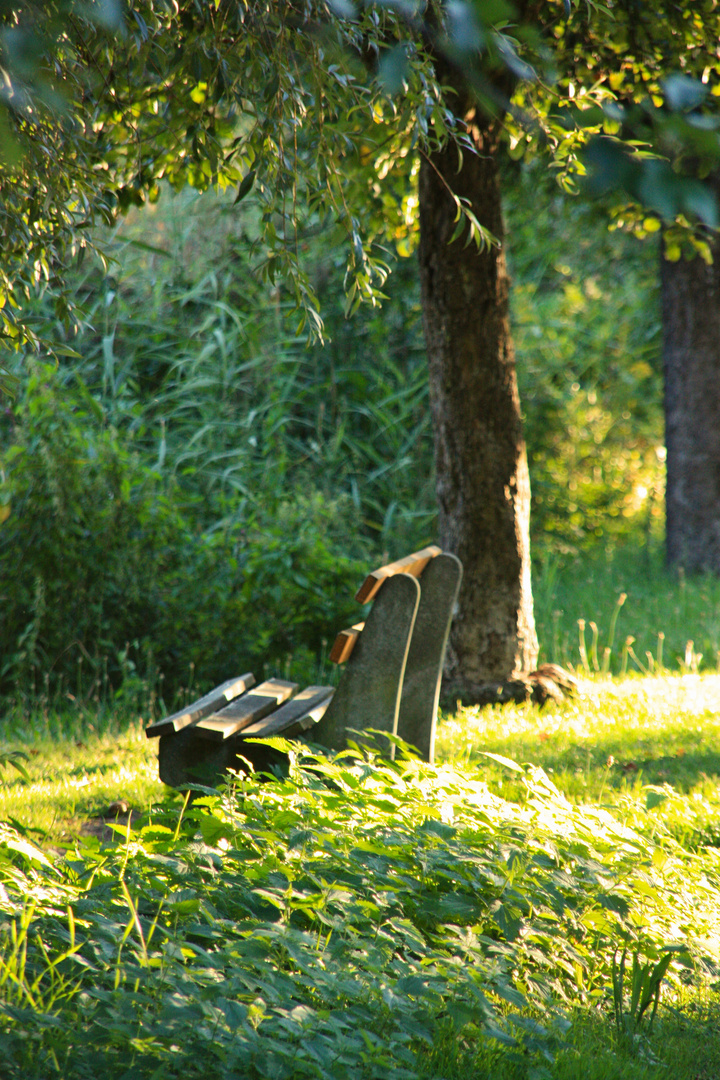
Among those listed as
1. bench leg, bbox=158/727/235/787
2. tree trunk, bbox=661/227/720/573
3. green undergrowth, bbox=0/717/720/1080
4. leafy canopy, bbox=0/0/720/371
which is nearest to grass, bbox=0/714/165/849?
bench leg, bbox=158/727/235/787

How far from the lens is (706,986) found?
2.44 m

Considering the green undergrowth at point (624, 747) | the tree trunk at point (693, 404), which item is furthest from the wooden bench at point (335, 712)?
the tree trunk at point (693, 404)

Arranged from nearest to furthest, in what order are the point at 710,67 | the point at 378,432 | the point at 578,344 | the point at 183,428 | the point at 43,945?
the point at 43,945
the point at 710,67
the point at 183,428
the point at 378,432
the point at 578,344

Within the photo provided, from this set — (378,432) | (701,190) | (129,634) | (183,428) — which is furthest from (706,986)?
(378,432)

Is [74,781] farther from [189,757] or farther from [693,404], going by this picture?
[693,404]

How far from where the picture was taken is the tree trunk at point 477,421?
5113 millimetres

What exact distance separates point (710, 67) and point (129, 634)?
471 centimetres

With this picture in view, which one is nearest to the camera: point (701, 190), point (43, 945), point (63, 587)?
point (701, 190)

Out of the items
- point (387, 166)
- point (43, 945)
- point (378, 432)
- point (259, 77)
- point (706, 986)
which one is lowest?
point (706, 986)

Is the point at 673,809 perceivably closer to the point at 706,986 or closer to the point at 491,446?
the point at 706,986

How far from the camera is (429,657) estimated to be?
380cm

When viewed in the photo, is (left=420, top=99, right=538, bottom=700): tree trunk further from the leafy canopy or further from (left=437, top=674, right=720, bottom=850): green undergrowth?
the leafy canopy

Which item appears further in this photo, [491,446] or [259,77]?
[491,446]

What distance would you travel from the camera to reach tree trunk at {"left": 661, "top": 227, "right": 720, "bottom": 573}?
29.6ft
